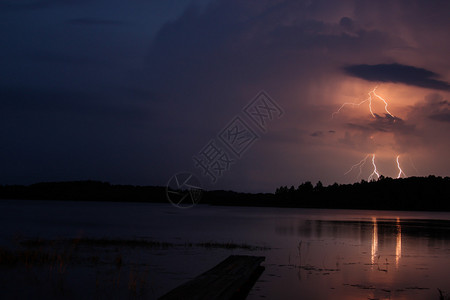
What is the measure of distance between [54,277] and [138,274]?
2.86 m

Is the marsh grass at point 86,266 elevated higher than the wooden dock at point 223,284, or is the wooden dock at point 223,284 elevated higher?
the wooden dock at point 223,284

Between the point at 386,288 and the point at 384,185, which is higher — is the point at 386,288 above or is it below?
below

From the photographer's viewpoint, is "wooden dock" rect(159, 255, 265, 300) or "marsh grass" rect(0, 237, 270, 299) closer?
"wooden dock" rect(159, 255, 265, 300)

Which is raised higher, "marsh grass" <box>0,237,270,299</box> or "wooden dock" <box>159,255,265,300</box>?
"wooden dock" <box>159,255,265,300</box>

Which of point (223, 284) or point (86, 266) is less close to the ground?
point (223, 284)

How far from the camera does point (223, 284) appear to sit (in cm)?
1395

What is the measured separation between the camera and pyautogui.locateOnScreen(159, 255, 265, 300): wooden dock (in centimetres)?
1230

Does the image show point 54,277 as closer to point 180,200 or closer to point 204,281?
point 204,281

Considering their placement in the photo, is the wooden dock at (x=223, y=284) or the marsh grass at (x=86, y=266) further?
the marsh grass at (x=86, y=266)

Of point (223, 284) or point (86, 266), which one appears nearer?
point (223, 284)

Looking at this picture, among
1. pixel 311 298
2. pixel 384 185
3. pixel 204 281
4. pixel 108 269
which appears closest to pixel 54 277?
pixel 108 269

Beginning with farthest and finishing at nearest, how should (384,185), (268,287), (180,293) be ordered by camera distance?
(384,185) < (268,287) < (180,293)

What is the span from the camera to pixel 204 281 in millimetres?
14133

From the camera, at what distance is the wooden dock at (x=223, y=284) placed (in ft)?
40.3
